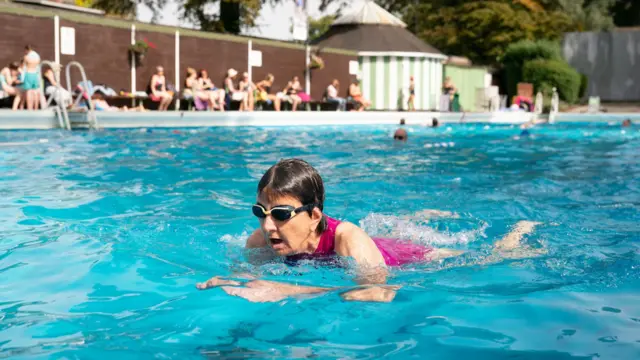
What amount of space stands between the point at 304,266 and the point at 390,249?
688 millimetres

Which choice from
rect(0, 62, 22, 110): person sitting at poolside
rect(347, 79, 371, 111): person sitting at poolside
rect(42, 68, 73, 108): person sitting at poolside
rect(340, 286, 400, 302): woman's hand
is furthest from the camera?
rect(347, 79, 371, 111): person sitting at poolside

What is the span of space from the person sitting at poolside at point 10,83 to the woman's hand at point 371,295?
44.0 ft

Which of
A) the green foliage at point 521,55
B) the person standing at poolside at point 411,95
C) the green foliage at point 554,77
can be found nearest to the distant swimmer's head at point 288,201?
the person standing at poolside at point 411,95

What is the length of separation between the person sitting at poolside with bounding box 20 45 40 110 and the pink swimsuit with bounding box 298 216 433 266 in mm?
12406

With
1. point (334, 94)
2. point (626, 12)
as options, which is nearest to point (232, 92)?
point (334, 94)

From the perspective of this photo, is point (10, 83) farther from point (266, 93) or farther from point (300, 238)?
point (300, 238)

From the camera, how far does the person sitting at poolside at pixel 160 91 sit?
61.6 ft

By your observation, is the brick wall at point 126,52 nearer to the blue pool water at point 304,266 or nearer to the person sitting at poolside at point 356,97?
the person sitting at poolside at point 356,97

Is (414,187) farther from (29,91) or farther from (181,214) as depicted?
(29,91)

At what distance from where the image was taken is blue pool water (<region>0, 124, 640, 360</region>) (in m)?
2.92

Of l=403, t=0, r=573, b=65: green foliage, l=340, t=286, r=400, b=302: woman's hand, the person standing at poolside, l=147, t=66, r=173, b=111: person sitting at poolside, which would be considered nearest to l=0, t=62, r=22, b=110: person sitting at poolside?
l=147, t=66, r=173, b=111: person sitting at poolside

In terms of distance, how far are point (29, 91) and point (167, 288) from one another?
498 inches

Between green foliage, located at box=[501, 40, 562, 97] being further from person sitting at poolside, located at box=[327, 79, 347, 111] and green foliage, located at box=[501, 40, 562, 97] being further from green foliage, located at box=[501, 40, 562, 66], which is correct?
person sitting at poolside, located at box=[327, 79, 347, 111]

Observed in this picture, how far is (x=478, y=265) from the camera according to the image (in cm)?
429
